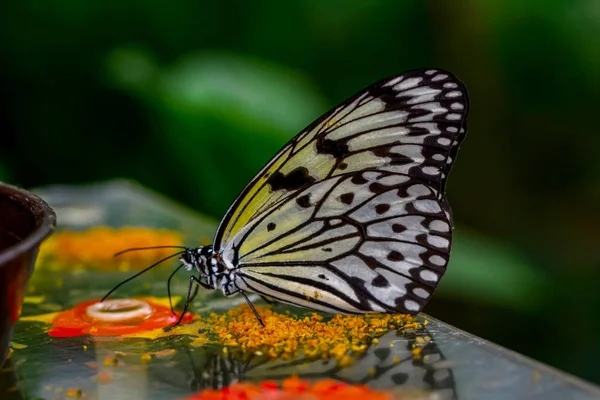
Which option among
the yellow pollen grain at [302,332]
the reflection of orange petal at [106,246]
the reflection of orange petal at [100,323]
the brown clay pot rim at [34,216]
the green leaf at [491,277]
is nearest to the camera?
the brown clay pot rim at [34,216]

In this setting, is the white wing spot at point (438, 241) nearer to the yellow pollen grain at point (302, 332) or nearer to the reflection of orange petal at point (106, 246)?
the yellow pollen grain at point (302, 332)

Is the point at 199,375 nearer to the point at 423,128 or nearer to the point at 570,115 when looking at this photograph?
the point at 423,128

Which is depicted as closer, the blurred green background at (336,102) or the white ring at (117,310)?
the white ring at (117,310)

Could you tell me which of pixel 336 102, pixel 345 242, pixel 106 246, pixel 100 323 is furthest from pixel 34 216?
pixel 336 102

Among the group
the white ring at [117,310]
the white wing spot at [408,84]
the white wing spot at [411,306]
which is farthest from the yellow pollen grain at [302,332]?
the white wing spot at [408,84]

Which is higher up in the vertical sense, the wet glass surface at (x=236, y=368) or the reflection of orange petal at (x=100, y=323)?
the reflection of orange petal at (x=100, y=323)

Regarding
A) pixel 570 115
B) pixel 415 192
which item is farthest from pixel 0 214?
pixel 570 115

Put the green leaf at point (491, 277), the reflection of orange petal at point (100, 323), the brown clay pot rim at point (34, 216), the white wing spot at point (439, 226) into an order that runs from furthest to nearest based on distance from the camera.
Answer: the green leaf at point (491, 277)
the white wing spot at point (439, 226)
the reflection of orange petal at point (100, 323)
the brown clay pot rim at point (34, 216)

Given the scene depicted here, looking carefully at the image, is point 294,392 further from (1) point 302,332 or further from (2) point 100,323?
(2) point 100,323

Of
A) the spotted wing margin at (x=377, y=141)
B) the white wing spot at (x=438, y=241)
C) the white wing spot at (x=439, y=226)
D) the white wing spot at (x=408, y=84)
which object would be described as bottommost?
the white wing spot at (x=438, y=241)
